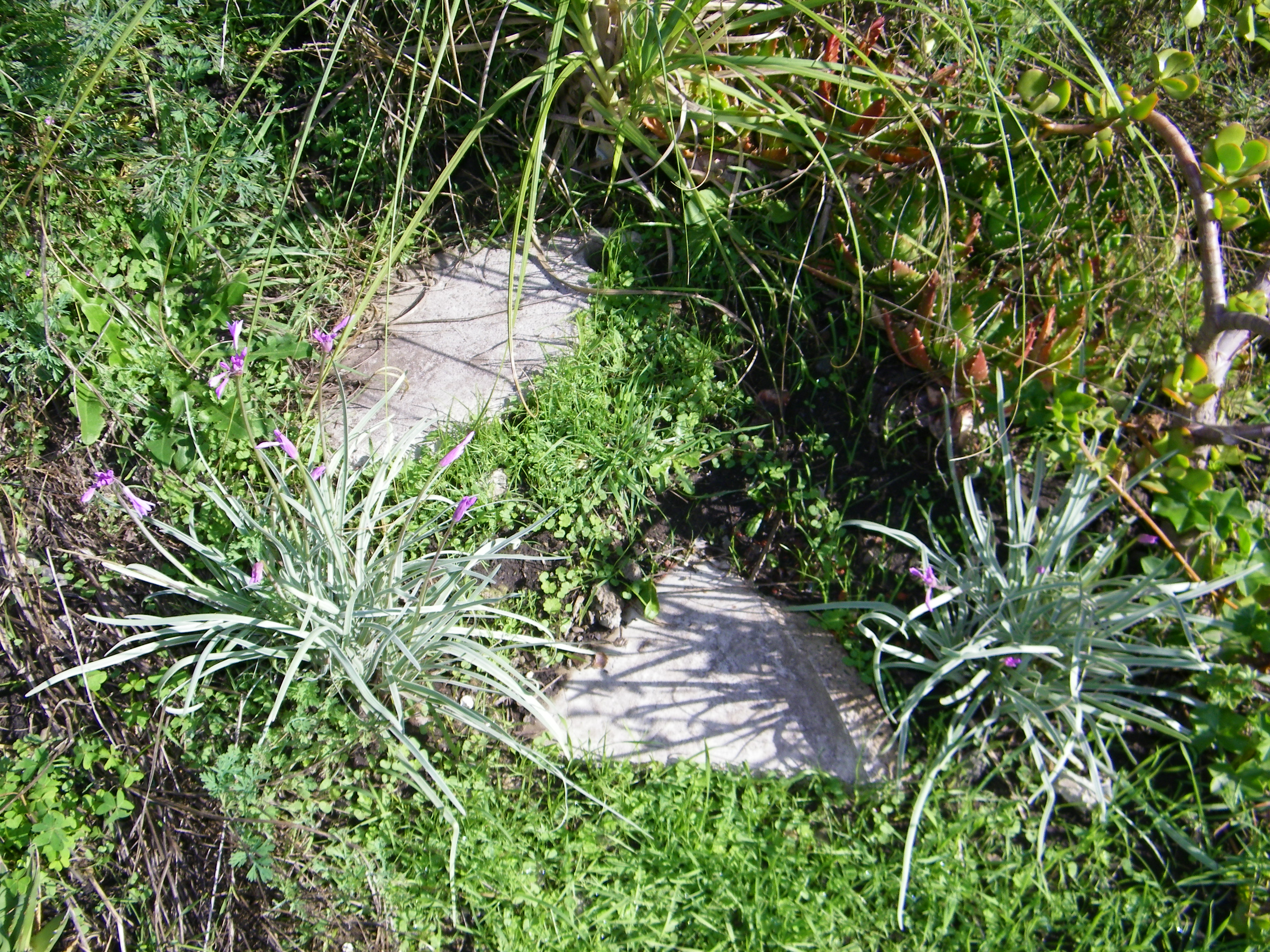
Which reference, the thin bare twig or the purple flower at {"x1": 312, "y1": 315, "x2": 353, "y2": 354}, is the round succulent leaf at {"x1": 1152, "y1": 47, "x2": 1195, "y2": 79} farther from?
the purple flower at {"x1": 312, "y1": 315, "x2": 353, "y2": 354}

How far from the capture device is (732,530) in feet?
7.49

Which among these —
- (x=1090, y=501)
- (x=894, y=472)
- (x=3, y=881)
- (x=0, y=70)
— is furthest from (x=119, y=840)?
(x=1090, y=501)

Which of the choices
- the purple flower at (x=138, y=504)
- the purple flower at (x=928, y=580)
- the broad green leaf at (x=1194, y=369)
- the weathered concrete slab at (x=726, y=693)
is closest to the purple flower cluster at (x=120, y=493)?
the purple flower at (x=138, y=504)

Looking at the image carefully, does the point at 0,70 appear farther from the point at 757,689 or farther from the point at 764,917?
the point at 764,917

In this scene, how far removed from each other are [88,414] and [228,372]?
1.27 feet

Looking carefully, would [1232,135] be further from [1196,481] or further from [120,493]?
[120,493]

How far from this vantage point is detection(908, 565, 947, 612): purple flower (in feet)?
6.20

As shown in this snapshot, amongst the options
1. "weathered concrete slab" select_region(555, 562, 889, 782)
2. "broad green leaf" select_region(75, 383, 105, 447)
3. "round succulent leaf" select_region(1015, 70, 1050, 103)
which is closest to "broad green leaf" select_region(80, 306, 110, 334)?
"broad green leaf" select_region(75, 383, 105, 447)

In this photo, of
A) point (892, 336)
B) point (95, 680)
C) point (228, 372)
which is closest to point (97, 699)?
point (95, 680)

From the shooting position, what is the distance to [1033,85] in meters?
2.11

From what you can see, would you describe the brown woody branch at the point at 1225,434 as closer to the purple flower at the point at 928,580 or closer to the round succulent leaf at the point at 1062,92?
the purple flower at the point at 928,580

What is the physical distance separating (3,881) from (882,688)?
6.50ft

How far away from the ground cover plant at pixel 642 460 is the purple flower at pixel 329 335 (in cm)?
1

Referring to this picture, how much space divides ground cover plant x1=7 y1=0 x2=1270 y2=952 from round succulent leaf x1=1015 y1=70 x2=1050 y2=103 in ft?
0.04
